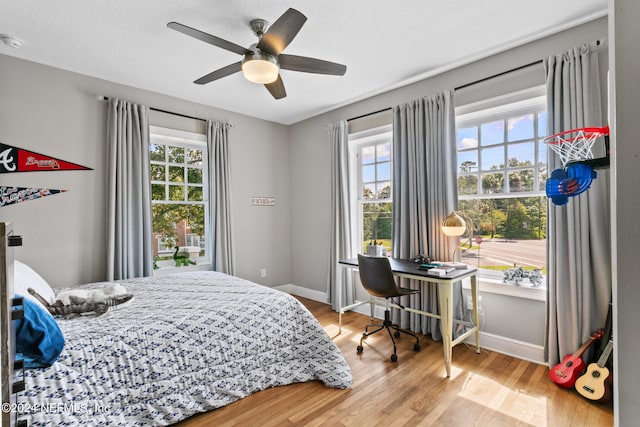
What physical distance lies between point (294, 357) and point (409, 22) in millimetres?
2680

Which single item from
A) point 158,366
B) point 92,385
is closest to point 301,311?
point 158,366

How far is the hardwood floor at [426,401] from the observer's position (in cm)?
192

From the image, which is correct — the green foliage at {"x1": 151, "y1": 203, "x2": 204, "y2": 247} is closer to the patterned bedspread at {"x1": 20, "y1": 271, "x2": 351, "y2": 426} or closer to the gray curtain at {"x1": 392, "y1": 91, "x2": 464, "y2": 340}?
the patterned bedspread at {"x1": 20, "y1": 271, "x2": 351, "y2": 426}

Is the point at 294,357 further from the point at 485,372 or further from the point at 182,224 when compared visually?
the point at 182,224

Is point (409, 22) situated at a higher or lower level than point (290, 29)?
higher

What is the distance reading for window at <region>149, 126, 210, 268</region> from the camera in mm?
3713

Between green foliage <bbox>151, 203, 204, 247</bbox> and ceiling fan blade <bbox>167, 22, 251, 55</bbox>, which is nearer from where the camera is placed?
ceiling fan blade <bbox>167, 22, 251, 55</bbox>

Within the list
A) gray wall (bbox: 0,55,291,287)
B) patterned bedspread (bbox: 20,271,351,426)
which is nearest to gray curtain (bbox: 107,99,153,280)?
gray wall (bbox: 0,55,291,287)

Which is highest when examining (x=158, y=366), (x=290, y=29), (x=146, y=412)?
(x=290, y=29)

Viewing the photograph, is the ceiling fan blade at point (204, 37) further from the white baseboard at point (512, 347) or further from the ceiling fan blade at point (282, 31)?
the white baseboard at point (512, 347)

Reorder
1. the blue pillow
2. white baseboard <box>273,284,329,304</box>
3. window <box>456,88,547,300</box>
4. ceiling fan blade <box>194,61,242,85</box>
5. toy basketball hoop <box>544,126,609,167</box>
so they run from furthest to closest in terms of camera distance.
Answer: white baseboard <box>273,284,329,304</box>
window <box>456,88,547,300</box>
ceiling fan blade <box>194,61,242,85</box>
the blue pillow
toy basketball hoop <box>544,126,609,167</box>

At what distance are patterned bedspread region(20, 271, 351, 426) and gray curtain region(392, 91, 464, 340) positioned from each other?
4.04ft

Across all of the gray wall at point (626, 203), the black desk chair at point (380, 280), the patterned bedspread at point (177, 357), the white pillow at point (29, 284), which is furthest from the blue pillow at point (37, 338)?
the black desk chair at point (380, 280)

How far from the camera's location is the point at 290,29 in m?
1.93
